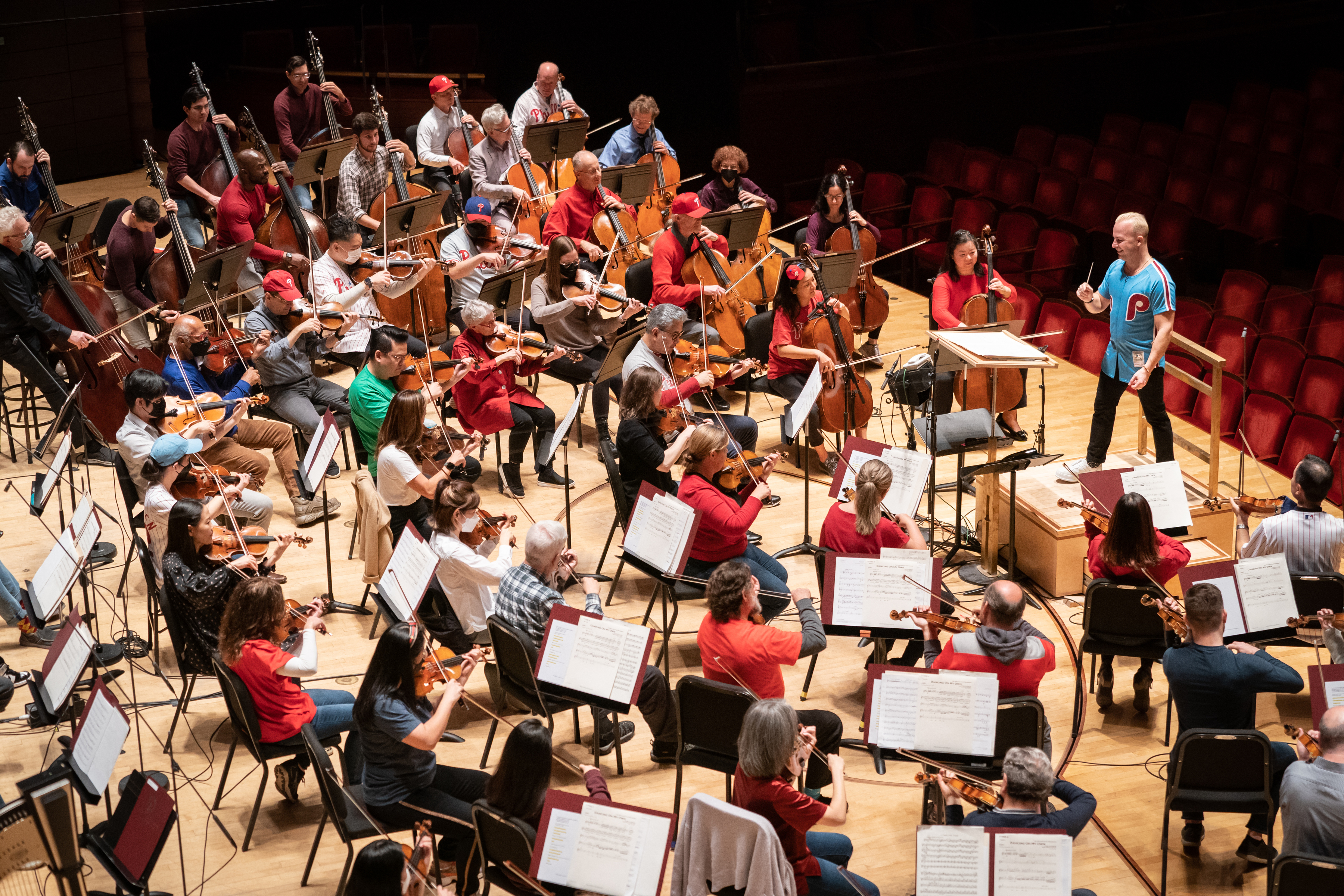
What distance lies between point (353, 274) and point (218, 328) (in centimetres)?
93

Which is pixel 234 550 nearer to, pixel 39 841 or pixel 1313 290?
pixel 39 841

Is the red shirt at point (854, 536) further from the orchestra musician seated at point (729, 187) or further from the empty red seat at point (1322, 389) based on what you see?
the orchestra musician seated at point (729, 187)

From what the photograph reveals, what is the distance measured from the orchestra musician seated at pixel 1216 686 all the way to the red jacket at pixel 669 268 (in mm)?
4337

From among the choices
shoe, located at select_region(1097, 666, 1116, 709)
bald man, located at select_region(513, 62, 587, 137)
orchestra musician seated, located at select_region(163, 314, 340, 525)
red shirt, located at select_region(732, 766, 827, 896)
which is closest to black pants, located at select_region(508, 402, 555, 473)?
orchestra musician seated, located at select_region(163, 314, 340, 525)

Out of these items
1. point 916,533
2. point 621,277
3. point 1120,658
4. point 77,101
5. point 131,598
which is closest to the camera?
point 916,533

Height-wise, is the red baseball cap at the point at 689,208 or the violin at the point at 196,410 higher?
the red baseball cap at the point at 689,208

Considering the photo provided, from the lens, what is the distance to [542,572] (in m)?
5.48

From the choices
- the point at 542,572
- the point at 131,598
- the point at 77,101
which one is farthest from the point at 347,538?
the point at 77,101

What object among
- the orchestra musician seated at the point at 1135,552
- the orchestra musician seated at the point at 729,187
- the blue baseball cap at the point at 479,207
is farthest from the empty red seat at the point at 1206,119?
the orchestra musician seated at the point at 1135,552

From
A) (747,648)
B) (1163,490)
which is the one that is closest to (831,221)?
(1163,490)

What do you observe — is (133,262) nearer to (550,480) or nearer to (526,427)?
(526,427)

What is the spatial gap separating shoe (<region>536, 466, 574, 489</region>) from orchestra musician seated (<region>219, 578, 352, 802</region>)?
9.59ft

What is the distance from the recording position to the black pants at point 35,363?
7840 mm

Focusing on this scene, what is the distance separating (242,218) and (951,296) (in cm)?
476
